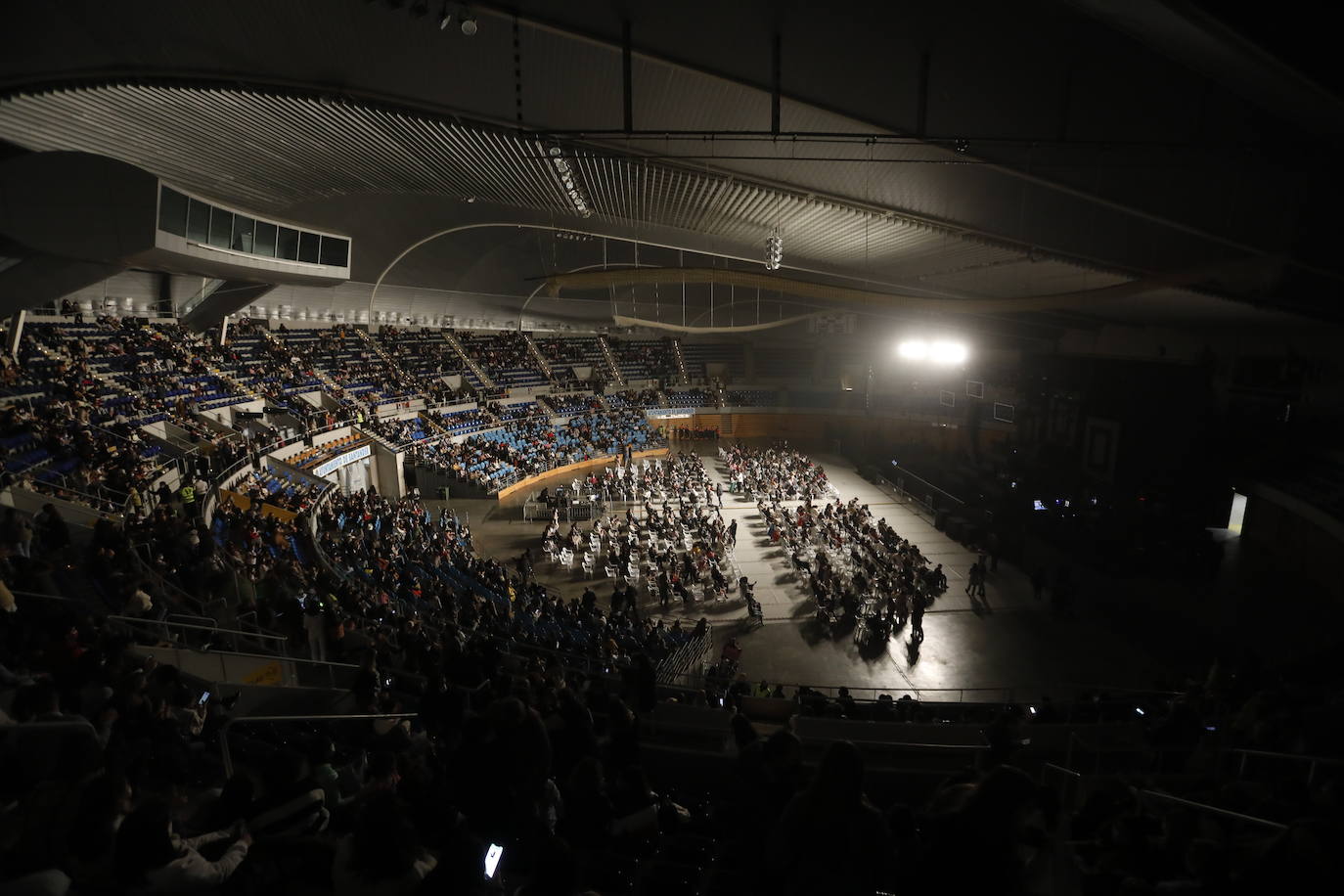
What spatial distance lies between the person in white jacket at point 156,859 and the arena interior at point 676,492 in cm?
2

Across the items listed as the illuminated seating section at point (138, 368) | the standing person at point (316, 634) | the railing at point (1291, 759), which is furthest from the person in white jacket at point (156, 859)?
the illuminated seating section at point (138, 368)

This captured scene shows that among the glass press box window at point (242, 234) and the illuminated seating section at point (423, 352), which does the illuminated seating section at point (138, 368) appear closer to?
the glass press box window at point (242, 234)

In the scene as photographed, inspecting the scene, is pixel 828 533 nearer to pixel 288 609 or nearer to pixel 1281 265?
pixel 1281 265

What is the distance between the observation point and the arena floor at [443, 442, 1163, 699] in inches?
447

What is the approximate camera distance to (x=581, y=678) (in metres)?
7.00

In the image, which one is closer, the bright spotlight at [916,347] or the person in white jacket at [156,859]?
the person in white jacket at [156,859]

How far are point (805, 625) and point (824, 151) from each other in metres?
8.82

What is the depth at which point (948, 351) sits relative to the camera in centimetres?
2386

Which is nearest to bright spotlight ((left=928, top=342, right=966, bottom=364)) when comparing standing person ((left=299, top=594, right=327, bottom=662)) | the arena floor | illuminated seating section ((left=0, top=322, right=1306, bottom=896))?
the arena floor

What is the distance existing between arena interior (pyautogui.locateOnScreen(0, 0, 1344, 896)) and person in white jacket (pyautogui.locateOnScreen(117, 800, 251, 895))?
16 millimetres

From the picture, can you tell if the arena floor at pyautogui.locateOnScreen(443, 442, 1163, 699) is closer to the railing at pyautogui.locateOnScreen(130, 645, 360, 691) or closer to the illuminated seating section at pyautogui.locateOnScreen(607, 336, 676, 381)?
the railing at pyautogui.locateOnScreen(130, 645, 360, 691)

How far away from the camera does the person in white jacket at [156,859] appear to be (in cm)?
205

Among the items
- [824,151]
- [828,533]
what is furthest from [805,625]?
[824,151]

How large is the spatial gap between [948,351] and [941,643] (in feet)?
46.1
